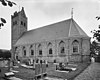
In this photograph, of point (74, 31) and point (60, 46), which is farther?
point (60, 46)

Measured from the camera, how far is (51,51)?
89.6 ft

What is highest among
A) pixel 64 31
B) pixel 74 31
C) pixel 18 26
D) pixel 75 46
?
pixel 18 26

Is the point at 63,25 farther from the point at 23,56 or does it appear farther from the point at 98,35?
the point at 98,35

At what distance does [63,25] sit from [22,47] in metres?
17.7

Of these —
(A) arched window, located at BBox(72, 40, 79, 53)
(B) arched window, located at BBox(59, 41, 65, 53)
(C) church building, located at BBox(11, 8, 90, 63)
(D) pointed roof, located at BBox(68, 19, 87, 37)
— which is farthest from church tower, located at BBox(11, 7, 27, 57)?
(A) arched window, located at BBox(72, 40, 79, 53)

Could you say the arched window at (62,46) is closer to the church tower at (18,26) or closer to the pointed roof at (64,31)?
the pointed roof at (64,31)

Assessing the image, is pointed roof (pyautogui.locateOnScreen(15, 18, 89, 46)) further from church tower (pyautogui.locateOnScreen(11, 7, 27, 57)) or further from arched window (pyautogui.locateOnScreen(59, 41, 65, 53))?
church tower (pyautogui.locateOnScreen(11, 7, 27, 57))

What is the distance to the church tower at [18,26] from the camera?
40094 millimetres

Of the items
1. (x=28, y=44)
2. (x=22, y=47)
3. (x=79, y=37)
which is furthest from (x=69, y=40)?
(x=22, y=47)

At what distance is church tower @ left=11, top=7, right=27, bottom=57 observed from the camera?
40.1 meters

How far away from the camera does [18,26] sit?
132 ft

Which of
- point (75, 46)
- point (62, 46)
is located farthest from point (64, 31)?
point (75, 46)

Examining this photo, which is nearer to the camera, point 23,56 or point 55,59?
point 55,59

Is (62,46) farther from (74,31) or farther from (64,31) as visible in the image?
(74,31)
